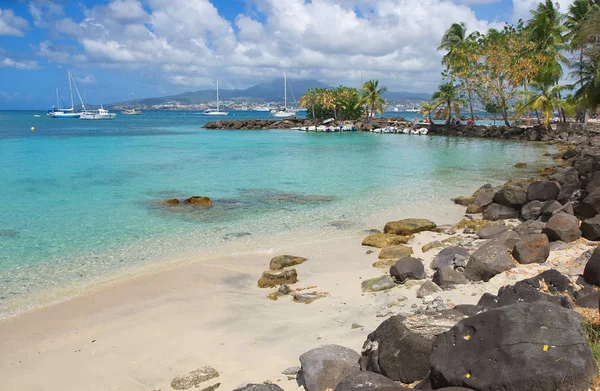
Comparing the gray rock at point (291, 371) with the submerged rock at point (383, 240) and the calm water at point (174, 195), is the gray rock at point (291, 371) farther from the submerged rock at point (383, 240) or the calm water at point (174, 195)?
the submerged rock at point (383, 240)

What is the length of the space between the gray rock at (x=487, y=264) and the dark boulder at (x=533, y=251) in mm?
301

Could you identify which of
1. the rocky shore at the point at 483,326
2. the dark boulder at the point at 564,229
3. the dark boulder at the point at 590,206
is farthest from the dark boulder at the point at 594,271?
the dark boulder at the point at 590,206

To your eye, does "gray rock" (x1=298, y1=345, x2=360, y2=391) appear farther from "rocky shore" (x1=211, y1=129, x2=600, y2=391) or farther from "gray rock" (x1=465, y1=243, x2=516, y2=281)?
"gray rock" (x1=465, y1=243, x2=516, y2=281)

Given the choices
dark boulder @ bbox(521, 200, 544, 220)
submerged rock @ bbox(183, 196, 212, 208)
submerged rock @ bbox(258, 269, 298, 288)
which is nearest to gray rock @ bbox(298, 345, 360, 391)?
submerged rock @ bbox(258, 269, 298, 288)

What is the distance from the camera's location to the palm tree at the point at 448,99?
2347 inches

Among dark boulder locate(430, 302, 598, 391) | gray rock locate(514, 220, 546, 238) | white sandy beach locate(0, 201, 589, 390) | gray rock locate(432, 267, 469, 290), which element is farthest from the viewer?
gray rock locate(514, 220, 546, 238)

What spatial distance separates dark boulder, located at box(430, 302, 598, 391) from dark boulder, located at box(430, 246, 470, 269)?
4937 mm

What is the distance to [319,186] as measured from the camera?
71.8ft

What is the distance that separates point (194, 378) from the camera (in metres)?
5.79

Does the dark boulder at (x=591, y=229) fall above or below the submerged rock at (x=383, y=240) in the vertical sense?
above

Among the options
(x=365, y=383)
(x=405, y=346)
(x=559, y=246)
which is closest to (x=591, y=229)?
(x=559, y=246)

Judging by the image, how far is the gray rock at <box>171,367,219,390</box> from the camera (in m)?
5.71

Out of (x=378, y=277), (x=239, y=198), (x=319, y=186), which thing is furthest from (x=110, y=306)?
(x=319, y=186)

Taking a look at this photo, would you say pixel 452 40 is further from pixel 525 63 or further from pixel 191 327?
pixel 191 327
